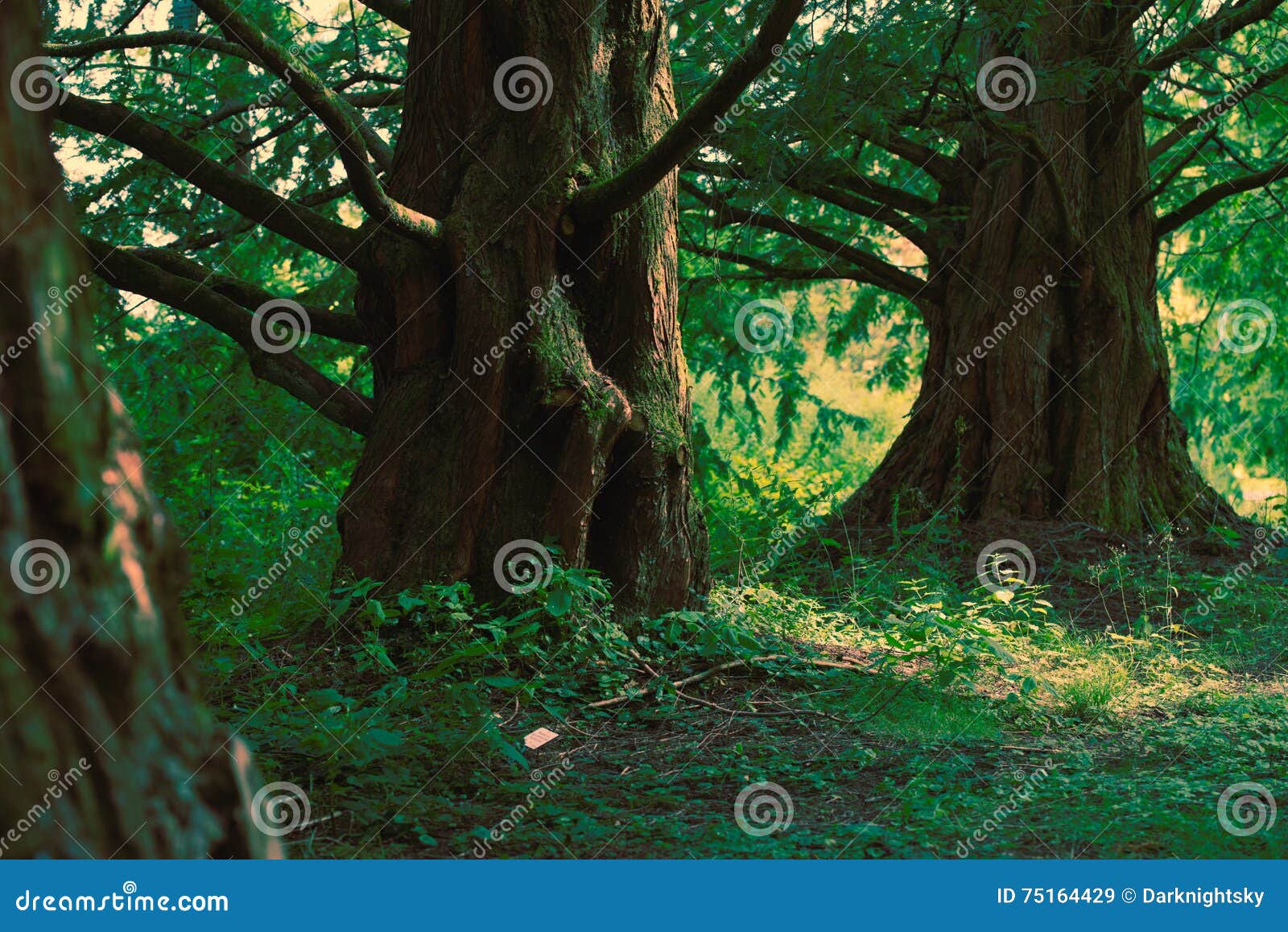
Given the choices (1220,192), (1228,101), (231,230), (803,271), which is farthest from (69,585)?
(1220,192)

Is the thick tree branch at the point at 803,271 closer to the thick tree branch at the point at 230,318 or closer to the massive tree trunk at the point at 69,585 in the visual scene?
the thick tree branch at the point at 230,318

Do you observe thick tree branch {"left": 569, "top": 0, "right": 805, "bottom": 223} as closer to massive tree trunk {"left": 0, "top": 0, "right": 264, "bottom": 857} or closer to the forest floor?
the forest floor

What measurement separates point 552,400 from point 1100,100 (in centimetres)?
564

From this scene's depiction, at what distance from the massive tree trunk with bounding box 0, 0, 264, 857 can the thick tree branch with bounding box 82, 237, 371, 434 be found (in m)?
3.53

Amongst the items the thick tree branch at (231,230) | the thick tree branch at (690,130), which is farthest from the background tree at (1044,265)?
the thick tree branch at (231,230)

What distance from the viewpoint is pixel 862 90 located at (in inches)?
220

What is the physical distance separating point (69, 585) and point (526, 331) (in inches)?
132

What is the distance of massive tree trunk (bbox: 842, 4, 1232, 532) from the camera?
8.38m

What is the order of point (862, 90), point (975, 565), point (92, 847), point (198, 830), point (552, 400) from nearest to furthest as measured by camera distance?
point (92, 847)
point (198, 830)
point (552, 400)
point (862, 90)
point (975, 565)

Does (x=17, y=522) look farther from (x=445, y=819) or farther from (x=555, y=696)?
(x=555, y=696)

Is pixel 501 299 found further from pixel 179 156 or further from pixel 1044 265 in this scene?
pixel 1044 265

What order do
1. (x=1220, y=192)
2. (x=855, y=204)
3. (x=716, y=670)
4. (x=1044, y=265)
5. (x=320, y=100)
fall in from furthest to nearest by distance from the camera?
(x=855, y=204) → (x=1044, y=265) → (x=1220, y=192) → (x=716, y=670) → (x=320, y=100)

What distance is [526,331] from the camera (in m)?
5.06

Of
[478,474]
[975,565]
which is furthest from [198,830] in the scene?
[975,565]
